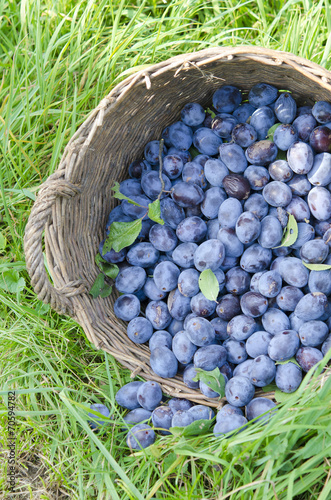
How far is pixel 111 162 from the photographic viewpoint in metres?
1.65

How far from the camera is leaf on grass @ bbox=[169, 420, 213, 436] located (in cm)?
132

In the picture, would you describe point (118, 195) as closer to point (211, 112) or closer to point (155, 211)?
point (155, 211)

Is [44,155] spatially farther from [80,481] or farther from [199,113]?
[80,481]

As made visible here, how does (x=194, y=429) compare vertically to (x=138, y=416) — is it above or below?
above

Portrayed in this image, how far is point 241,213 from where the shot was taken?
1.55 meters

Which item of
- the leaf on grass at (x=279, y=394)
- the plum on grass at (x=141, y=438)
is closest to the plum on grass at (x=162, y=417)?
the plum on grass at (x=141, y=438)

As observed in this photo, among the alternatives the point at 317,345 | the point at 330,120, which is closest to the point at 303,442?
the point at 317,345

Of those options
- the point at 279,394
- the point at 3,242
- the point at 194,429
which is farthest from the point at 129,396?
the point at 3,242

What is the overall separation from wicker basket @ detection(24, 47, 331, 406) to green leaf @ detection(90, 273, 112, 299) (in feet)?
0.07

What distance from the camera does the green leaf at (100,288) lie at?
5.21ft

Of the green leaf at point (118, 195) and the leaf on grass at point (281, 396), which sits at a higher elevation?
the green leaf at point (118, 195)

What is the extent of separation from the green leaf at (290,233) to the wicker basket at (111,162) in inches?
16.2

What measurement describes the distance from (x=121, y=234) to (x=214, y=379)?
0.60 meters

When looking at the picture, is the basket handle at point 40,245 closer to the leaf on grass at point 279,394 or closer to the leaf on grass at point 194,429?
the leaf on grass at point 194,429
